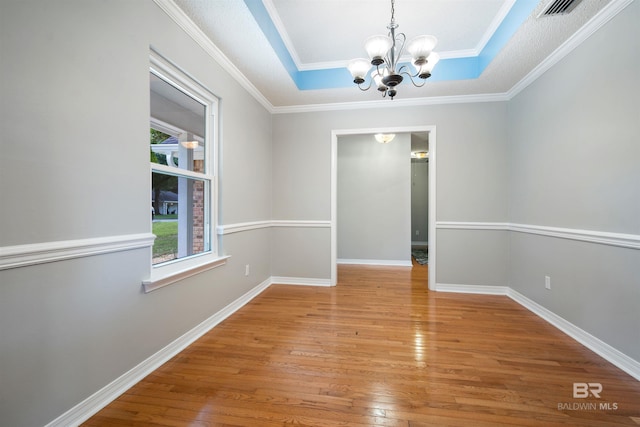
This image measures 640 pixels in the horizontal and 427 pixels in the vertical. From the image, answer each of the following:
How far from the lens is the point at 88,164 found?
1346 mm

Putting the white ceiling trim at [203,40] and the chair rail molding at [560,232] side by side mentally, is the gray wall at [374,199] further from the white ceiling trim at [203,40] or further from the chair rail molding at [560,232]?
the white ceiling trim at [203,40]

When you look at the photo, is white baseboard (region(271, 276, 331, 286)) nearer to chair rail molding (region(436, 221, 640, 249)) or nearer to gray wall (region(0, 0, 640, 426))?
gray wall (region(0, 0, 640, 426))

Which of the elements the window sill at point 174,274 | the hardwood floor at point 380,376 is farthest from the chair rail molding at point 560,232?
the window sill at point 174,274

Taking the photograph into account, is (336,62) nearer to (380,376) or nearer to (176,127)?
(176,127)

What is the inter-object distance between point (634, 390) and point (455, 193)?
234cm

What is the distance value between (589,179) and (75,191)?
3.66 m

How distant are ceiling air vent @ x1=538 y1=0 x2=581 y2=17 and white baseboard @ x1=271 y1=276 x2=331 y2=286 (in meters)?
3.57

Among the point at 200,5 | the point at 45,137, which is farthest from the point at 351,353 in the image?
the point at 200,5

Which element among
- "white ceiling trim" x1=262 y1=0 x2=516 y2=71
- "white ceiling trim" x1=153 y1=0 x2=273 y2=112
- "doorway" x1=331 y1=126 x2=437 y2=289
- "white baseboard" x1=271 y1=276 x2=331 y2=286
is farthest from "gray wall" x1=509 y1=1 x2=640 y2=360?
"white ceiling trim" x1=153 y1=0 x2=273 y2=112

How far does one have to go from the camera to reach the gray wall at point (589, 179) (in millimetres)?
1759

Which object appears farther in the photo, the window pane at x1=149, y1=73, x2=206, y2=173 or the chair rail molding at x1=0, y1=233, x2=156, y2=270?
the window pane at x1=149, y1=73, x2=206, y2=173

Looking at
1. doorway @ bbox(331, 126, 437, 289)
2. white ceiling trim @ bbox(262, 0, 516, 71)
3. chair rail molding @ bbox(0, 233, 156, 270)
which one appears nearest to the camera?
chair rail molding @ bbox(0, 233, 156, 270)

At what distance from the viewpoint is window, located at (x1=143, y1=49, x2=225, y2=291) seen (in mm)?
1878

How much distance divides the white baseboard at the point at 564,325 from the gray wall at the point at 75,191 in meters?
3.34
